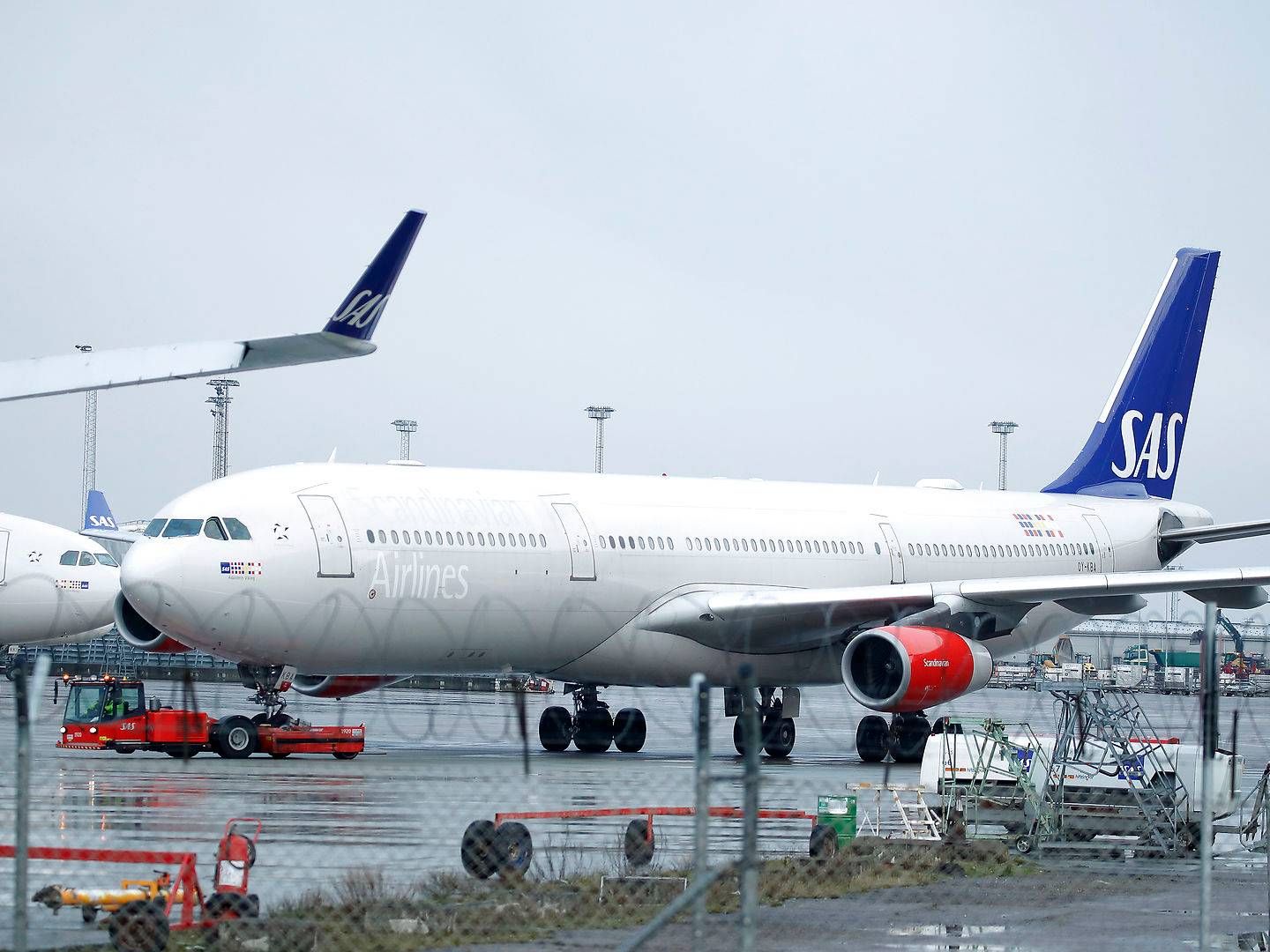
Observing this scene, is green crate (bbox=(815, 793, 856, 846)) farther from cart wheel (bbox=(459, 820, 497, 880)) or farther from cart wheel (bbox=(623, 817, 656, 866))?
cart wheel (bbox=(459, 820, 497, 880))

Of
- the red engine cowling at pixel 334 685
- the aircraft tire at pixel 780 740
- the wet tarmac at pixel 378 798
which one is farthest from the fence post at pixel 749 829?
the red engine cowling at pixel 334 685

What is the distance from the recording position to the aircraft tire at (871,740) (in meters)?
26.6

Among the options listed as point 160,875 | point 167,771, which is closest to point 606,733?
point 167,771

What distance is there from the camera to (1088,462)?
35281 mm

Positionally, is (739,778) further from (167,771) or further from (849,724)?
(849,724)

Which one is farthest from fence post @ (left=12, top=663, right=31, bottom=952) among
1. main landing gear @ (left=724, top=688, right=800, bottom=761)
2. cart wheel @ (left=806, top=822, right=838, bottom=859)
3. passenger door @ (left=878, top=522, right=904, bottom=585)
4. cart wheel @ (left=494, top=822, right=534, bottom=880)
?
passenger door @ (left=878, top=522, right=904, bottom=585)

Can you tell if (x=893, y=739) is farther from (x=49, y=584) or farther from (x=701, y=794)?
(x=49, y=584)

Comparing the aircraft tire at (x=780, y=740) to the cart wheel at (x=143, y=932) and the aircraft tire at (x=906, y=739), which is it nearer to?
the aircraft tire at (x=906, y=739)

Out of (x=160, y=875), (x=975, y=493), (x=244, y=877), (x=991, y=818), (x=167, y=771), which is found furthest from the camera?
(x=975, y=493)

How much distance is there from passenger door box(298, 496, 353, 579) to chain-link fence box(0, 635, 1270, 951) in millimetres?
2355

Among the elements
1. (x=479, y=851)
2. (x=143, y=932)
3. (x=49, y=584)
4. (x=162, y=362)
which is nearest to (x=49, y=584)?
(x=49, y=584)

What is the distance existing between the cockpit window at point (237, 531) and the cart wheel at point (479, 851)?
10732 millimetres

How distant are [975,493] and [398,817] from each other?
18.4 metres

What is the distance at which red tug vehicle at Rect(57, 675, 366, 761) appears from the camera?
23.2 meters
